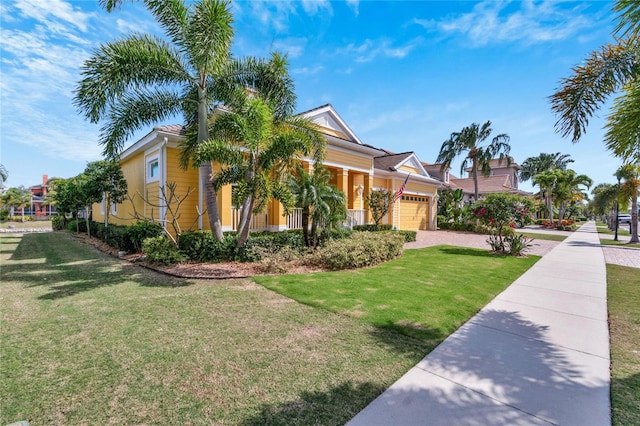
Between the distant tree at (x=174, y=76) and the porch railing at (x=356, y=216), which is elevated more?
the distant tree at (x=174, y=76)

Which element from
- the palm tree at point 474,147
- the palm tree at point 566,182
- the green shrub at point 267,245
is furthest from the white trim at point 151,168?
the palm tree at point 566,182

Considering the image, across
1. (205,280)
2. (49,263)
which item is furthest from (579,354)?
(49,263)

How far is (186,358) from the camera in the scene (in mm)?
3477

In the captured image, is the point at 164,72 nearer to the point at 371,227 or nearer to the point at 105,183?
the point at 105,183

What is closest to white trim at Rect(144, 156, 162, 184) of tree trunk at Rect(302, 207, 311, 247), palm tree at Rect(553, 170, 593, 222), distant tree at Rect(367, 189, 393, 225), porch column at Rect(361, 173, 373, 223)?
tree trunk at Rect(302, 207, 311, 247)

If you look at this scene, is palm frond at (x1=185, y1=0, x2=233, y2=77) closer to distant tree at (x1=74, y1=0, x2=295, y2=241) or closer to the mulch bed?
distant tree at (x1=74, y1=0, x2=295, y2=241)

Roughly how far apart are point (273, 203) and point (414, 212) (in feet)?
46.3

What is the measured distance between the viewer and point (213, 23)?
23.8 feet

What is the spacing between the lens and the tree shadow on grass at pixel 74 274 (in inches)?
256

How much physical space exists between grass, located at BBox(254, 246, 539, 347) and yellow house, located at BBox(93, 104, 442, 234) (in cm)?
513

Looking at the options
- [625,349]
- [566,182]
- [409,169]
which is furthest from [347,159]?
[566,182]

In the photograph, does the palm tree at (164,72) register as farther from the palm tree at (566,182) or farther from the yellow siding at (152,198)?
the palm tree at (566,182)

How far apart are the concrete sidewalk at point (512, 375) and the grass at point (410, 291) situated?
1.19 ft

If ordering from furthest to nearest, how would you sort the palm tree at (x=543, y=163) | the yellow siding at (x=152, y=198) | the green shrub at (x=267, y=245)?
the palm tree at (x=543, y=163) → the yellow siding at (x=152, y=198) → the green shrub at (x=267, y=245)
